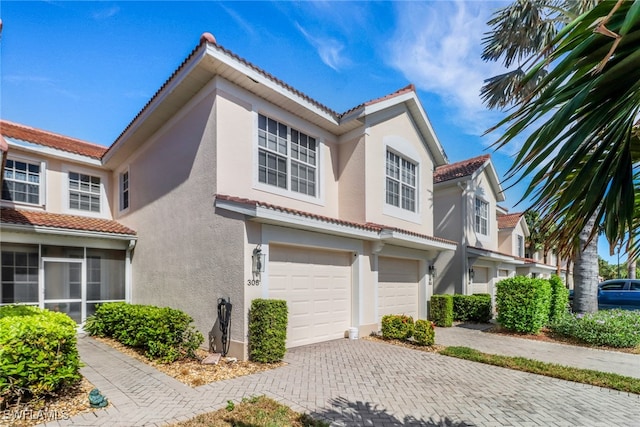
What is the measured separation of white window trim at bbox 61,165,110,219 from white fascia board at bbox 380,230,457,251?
1239cm

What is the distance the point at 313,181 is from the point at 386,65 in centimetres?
462

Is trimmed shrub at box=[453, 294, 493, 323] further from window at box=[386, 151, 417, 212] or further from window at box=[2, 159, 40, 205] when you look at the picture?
window at box=[2, 159, 40, 205]

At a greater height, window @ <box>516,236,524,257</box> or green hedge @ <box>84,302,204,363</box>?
window @ <box>516,236,524,257</box>

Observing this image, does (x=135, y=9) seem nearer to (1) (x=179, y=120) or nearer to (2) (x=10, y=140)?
→ (1) (x=179, y=120)

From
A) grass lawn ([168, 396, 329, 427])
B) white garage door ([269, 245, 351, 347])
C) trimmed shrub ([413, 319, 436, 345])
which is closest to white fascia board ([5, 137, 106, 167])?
white garage door ([269, 245, 351, 347])

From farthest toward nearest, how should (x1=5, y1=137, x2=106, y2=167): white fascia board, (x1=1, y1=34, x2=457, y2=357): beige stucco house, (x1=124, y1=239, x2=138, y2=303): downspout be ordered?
(x1=124, y1=239, x2=138, y2=303): downspout, (x1=5, y1=137, x2=106, y2=167): white fascia board, (x1=1, y1=34, x2=457, y2=357): beige stucco house

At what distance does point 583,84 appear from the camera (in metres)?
2.18

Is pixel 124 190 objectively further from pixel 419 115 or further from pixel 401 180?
pixel 419 115

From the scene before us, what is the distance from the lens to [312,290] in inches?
396

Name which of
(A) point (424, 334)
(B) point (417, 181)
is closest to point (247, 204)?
(A) point (424, 334)

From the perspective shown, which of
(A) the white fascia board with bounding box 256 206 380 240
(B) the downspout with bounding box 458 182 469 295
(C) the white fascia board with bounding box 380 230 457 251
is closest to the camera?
(A) the white fascia board with bounding box 256 206 380 240

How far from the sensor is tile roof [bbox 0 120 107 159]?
1306 centimetres

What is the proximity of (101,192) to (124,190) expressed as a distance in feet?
4.49

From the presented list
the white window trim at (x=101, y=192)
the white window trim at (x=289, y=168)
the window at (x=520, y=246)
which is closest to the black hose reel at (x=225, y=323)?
the white window trim at (x=289, y=168)
